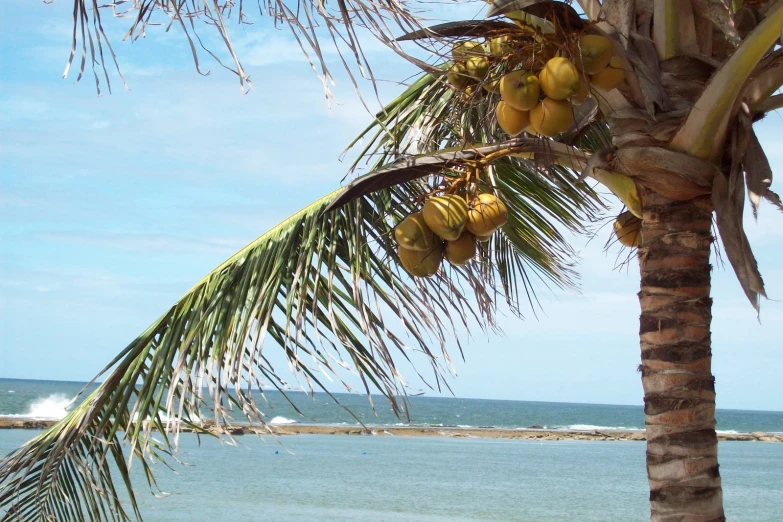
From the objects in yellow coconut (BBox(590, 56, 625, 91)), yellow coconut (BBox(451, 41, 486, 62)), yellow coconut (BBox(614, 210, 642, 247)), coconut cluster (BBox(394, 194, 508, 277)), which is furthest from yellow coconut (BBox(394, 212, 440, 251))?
yellow coconut (BBox(614, 210, 642, 247))

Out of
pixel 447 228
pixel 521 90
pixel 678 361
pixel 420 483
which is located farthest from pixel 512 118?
pixel 420 483

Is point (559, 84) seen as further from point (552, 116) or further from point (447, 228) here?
point (447, 228)

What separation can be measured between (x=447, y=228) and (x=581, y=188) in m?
1.43

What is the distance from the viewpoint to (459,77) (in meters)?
2.95

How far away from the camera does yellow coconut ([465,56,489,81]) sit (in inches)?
112

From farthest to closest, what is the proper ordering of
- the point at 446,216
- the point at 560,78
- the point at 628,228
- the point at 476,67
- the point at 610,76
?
the point at 628,228 → the point at 476,67 → the point at 446,216 → the point at 610,76 → the point at 560,78

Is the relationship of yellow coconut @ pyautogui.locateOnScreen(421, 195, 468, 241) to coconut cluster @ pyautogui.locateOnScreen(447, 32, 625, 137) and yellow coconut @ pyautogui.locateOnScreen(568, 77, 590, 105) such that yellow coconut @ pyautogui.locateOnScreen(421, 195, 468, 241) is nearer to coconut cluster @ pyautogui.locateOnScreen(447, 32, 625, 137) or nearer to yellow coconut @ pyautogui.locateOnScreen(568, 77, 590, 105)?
coconut cluster @ pyautogui.locateOnScreen(447, 32, 625, 137)

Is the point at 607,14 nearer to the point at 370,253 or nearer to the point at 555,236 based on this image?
the point at 370,253

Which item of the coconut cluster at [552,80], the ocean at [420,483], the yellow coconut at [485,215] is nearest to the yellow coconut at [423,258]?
the yellow coconut at [485,215]

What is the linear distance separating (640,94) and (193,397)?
1855mm

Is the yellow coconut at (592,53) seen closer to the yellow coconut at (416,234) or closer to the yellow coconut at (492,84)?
the yellow coconut at (492,84)

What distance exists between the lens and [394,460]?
85.2ft

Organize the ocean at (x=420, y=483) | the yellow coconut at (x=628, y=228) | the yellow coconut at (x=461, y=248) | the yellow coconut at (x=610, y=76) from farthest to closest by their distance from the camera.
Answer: the ocean at (x=420, y=483)
the yellow coconut at (x=628, y=228)
the yellow coconut at (x=461, y=248)
the yellow coconut at (x=610, y=76)

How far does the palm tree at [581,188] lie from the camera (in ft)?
7.77
